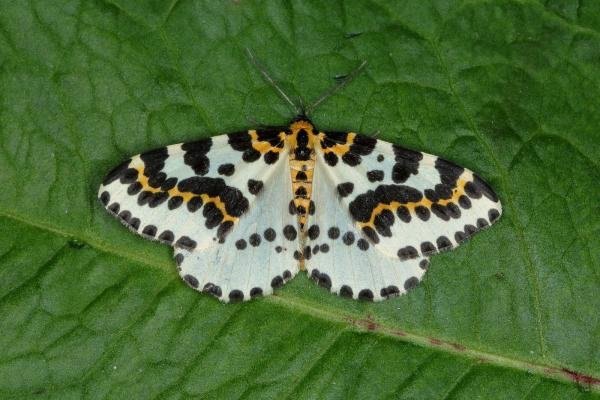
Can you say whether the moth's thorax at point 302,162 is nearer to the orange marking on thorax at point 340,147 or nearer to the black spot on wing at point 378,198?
the orange marking on thorax at point 340,147

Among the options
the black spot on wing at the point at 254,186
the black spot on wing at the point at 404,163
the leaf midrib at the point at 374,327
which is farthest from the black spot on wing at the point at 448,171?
the black spot on wing at the point at 254,186

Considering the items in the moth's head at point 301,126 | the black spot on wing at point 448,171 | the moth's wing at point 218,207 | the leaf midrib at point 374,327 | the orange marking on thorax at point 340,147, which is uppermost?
the black spot on wing at point 448,171

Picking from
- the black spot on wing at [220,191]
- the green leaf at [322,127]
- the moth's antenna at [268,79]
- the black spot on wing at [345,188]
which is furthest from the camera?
the moth's antenna at [268,79]

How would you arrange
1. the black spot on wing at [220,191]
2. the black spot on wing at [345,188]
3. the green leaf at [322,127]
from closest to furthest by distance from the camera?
1. the green leaf at [322,127]
2. the black spot on wing at [220,191]
3. the black spot on wing at [345,188]

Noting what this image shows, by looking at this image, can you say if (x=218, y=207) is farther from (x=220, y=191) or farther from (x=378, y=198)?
(x=378, y=198)

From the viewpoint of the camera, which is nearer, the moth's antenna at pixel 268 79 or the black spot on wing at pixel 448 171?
the black spot on wing at pixel 448 171

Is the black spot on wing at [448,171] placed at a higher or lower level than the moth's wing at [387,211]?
higher

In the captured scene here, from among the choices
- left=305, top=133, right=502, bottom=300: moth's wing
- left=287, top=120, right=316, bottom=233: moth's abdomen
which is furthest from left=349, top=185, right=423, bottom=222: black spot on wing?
left=287, top=120, right=316, bottom=233: moth's abdomen

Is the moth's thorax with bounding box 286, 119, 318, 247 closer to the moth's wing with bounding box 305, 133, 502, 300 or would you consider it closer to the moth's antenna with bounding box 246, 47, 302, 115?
the moth's wing with bounding box 305, 133, 502, 300

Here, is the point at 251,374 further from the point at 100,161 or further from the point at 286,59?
the point at 286,59
